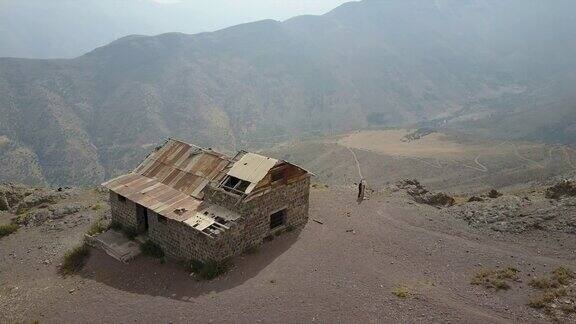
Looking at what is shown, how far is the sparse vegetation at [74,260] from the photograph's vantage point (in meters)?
27.5

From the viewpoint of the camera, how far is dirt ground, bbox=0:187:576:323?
2191cm

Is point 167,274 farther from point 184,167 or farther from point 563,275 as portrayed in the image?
point 563,275

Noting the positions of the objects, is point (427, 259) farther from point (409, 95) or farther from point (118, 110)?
point (409, 95)

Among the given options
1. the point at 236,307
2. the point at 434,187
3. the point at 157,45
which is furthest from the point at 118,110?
the point at 236,307

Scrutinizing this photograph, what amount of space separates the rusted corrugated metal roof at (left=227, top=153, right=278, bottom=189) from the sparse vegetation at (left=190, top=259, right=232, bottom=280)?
4.13 meters

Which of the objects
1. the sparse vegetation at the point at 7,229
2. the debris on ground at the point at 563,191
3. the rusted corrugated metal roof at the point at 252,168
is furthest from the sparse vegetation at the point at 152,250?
the debris on ground at the point at 563,191

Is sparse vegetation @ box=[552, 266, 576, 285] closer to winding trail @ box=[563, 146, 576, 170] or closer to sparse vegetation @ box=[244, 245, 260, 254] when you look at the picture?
sparse vegetation @ box=[244, 245, 260, 254]

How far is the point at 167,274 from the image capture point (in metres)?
25.7

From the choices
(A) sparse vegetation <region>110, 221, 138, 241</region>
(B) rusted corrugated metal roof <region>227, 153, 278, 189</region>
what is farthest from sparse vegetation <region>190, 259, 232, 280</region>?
(A) sparse vegetation <region>110, 221, 138, 241</region>

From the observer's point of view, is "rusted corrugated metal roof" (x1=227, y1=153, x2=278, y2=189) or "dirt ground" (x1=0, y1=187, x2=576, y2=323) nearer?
"dirt ground" (x1=0, y1=187, x2=576, y2=323)

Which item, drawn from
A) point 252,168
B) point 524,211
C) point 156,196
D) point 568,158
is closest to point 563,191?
point 524,211

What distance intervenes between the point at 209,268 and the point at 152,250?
14.3ft

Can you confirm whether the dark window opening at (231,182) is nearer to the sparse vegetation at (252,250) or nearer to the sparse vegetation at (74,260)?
the sparse vegetation at (252,250)

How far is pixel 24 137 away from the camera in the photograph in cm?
11719
